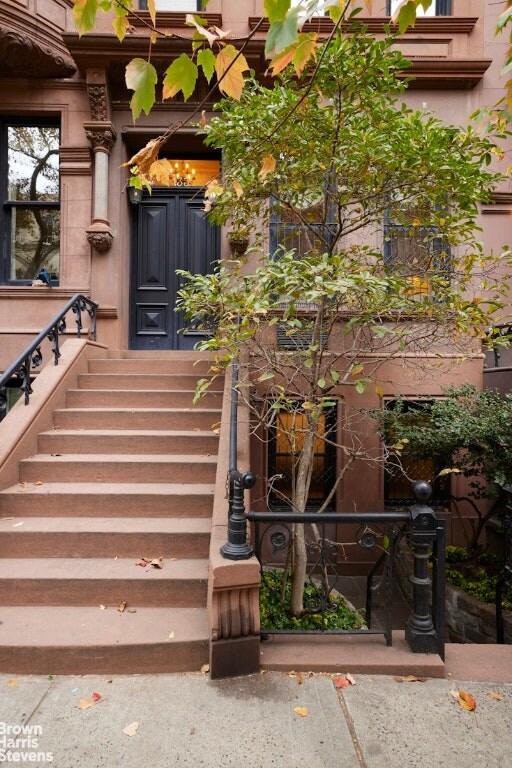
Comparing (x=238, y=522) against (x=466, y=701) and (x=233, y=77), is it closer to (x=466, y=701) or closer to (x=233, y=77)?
(x=466, y=701)

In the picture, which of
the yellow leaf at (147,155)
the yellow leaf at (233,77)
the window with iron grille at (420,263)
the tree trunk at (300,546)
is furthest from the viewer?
the window with iron grille at (420,263)

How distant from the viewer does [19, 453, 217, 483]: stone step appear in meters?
4.60

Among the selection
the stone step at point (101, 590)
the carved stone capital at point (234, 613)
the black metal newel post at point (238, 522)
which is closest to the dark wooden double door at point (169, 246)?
the stone step at point (101, 590)

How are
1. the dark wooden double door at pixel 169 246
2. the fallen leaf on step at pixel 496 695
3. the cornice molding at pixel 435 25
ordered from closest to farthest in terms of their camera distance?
the fallen leaf on step at pixel 496 695, the cornice molding at pixel 435 25, the dark wooden double door at pixel 169 246

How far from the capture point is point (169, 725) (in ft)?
8.26

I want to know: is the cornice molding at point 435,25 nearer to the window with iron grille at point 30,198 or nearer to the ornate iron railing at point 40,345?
the window with iron grille at point 30,198

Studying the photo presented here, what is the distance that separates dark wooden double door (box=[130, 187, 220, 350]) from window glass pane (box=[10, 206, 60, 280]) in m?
1.41

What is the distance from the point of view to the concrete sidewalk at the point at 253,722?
2.33m

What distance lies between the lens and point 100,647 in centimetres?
298

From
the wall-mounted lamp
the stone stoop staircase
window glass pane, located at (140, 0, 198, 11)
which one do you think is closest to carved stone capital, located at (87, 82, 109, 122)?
the wall-mounted lamp

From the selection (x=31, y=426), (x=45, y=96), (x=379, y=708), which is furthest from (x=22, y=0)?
(x=379, y=708)

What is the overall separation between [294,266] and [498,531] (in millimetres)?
5442

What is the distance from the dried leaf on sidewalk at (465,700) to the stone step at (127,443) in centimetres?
309

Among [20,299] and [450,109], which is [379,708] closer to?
[20,299]
